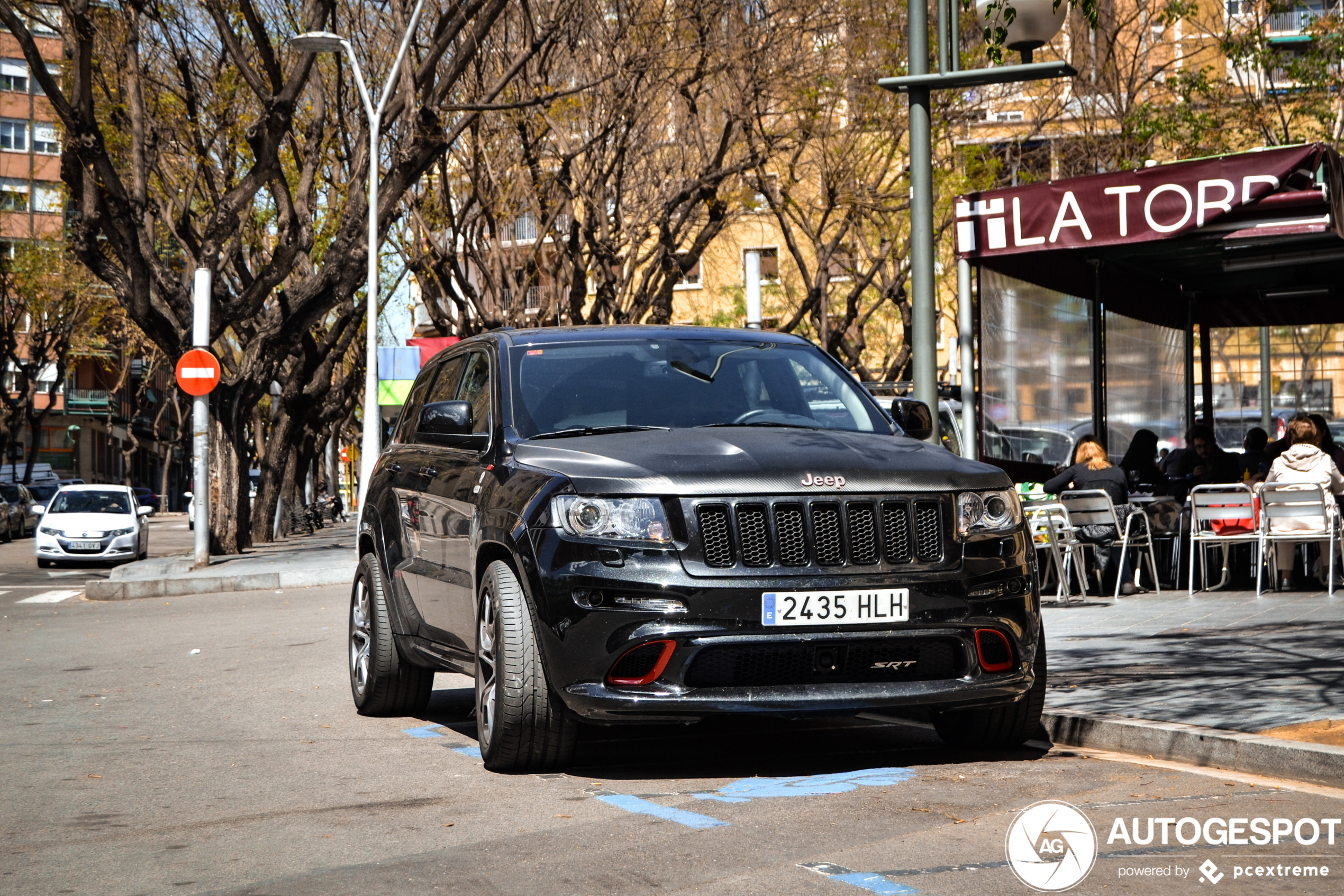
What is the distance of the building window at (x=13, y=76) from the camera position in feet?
239

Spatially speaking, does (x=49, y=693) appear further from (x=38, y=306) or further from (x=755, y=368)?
(x=38, y=306)

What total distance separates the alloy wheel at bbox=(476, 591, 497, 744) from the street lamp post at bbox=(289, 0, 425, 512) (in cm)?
1462

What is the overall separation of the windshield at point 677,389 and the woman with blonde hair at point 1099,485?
6844 mm

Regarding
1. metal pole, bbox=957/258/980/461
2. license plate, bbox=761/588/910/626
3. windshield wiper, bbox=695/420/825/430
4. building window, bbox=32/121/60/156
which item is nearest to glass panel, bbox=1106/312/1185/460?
metal pole, bbox=957/258/980/461

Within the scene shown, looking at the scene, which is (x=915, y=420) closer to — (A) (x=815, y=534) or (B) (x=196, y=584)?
(A) (x=815, y=534)

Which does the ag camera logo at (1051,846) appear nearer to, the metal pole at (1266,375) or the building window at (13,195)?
the metal pole at (1266,375)

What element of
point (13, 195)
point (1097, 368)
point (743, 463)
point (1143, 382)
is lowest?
point (743, 463)

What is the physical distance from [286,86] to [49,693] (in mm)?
13652

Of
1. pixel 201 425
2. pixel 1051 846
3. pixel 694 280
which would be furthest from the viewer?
pixel 694 280

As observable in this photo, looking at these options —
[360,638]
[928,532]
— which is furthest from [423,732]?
[928,532]

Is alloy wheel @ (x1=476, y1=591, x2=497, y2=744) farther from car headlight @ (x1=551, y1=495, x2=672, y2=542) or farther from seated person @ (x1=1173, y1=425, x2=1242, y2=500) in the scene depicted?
seated person @ (x1=1173, y1=425, x2=1242, y2=500)

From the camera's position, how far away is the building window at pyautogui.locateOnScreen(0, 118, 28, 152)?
77188mm

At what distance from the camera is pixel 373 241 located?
25.2m

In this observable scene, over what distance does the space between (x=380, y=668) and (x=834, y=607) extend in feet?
10.6
